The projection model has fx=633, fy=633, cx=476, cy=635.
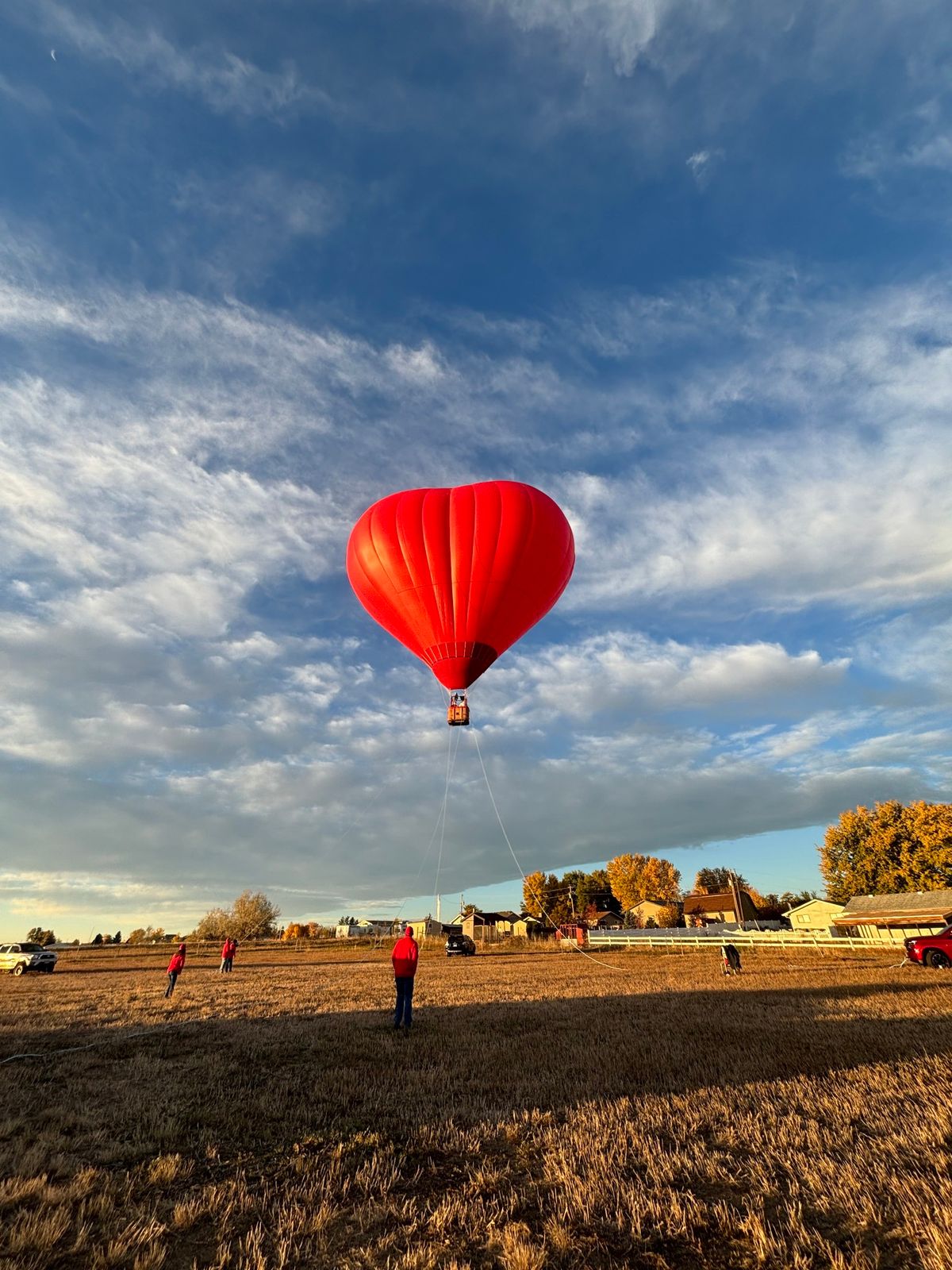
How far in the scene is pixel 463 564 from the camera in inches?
796

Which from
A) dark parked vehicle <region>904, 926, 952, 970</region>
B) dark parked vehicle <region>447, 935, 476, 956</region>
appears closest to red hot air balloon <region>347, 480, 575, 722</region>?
dark parked vehicle <region>904, 926, 952, 970</region>

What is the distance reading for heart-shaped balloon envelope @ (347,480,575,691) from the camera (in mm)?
20188

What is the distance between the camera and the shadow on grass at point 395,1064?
7.86 metres

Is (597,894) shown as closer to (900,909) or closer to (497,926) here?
(497,926)

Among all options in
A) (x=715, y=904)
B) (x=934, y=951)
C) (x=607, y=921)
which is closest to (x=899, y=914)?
(x=934, y=951)

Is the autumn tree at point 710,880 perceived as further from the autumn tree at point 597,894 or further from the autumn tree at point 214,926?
the autumn tree at point 214,926

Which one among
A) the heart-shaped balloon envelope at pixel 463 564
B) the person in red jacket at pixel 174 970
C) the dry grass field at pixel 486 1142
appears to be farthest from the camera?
the person in red jacket at pixel 174 970

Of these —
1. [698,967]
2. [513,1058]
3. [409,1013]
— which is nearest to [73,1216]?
[513,1058]

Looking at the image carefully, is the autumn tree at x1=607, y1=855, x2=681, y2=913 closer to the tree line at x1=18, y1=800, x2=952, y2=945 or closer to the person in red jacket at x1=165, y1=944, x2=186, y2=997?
the tree line at x1=18, y1=800, x2=952, y2=945

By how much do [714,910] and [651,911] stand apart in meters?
9.95

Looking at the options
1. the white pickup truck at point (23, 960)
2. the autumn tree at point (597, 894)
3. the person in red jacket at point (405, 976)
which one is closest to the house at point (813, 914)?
the autumn tree at point (597, 894)

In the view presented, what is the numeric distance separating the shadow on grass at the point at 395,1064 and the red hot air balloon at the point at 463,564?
10956 millimetres

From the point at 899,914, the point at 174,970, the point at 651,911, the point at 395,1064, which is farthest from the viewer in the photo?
the point at 651,911

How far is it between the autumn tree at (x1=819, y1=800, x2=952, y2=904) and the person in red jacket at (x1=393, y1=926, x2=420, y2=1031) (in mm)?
65016
